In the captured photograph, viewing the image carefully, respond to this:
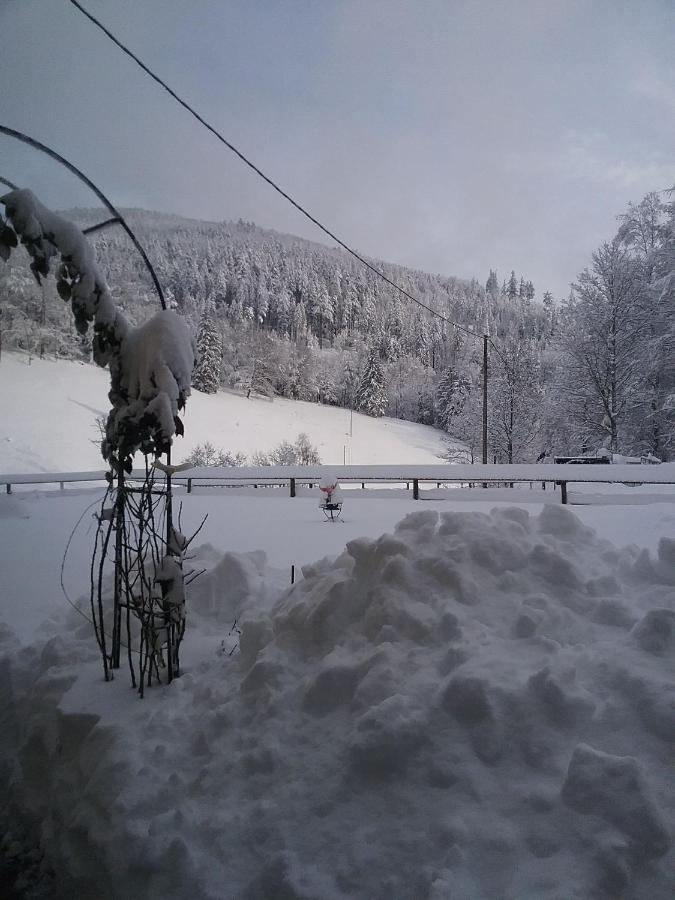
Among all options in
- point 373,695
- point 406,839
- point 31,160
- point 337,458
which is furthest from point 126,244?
point 337,458

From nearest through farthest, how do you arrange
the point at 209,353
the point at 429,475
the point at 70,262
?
the point at 70,262, the point at 429,475, the point at 209,353

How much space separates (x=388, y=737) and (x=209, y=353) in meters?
12.2

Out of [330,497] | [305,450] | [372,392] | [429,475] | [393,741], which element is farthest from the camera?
[305,450]

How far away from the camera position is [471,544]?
1.99 metres

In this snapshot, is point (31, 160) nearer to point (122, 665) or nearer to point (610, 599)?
point (122, 665)

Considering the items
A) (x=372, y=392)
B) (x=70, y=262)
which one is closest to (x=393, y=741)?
(x=70, y=262)

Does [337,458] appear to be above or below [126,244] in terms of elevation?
below

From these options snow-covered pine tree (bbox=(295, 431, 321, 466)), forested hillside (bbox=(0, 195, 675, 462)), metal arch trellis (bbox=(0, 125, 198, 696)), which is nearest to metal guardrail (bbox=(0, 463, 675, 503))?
forested hillside (bbox=(0, 195, 675, 462))

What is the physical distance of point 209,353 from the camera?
1253 centimetres

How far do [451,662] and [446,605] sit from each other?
0.90ft

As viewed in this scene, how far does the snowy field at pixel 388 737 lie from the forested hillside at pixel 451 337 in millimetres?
5369

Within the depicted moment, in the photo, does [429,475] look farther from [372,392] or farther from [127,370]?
[127,370]

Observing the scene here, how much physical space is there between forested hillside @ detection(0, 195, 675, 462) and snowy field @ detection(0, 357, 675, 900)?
537 cm

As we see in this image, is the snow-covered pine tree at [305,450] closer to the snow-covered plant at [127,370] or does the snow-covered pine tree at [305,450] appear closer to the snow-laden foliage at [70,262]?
the snow-covered plant at [127,370]
